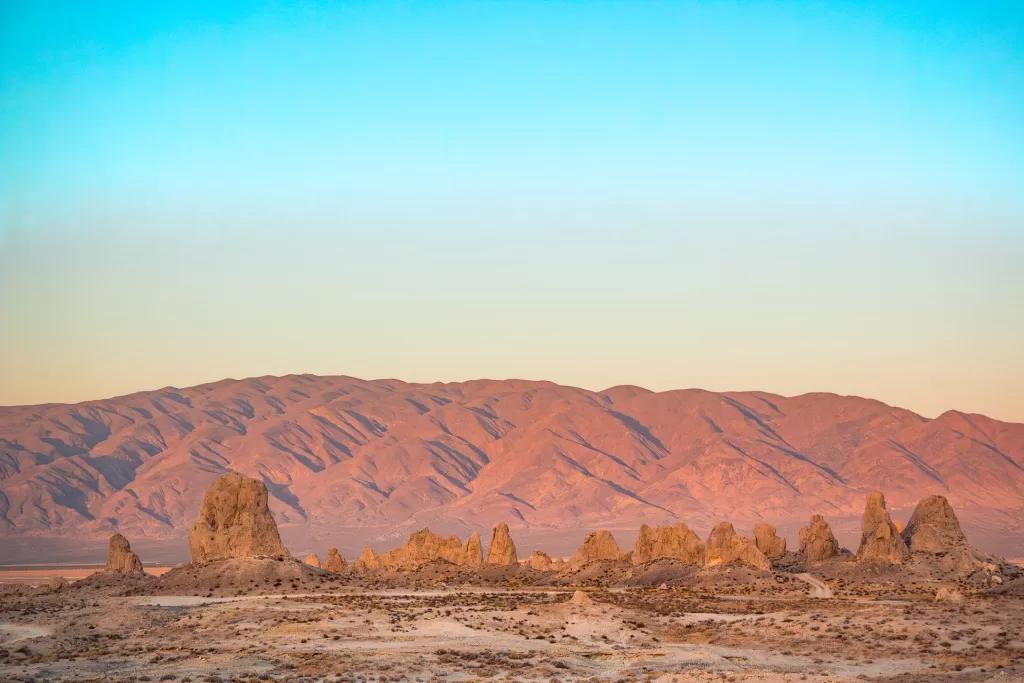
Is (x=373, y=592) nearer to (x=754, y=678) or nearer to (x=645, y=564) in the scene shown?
(x=645, y=564)

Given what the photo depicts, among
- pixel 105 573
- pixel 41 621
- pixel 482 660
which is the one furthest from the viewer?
pixel 105 573

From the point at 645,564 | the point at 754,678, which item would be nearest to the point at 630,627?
the point at 754,678

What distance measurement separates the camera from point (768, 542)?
10925 centimetres

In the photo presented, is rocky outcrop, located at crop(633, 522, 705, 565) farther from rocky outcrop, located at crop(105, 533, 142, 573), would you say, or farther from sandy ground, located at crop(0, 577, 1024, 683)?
rocky outcrop, located at crop(105, 533, 142, 573)

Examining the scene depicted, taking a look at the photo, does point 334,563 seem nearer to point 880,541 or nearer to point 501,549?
point 501,549

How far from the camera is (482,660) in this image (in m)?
54.6

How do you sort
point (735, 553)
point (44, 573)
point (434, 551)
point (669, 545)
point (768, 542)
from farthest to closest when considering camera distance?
point (44, 573), point (768, 542), point (434, 551), point (669, 545), point (735, 553)

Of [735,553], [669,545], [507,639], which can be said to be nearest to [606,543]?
[669,545]

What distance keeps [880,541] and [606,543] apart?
881 inches

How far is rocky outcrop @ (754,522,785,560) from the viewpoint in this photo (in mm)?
108188

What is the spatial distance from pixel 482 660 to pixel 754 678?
1167 centimetres

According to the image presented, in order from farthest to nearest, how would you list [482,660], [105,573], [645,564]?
[645,564] < [105,573] < [482,660]

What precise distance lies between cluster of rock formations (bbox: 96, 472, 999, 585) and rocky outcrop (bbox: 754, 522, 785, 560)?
0.27 feet

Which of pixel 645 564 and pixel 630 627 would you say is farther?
pixel 645 564
